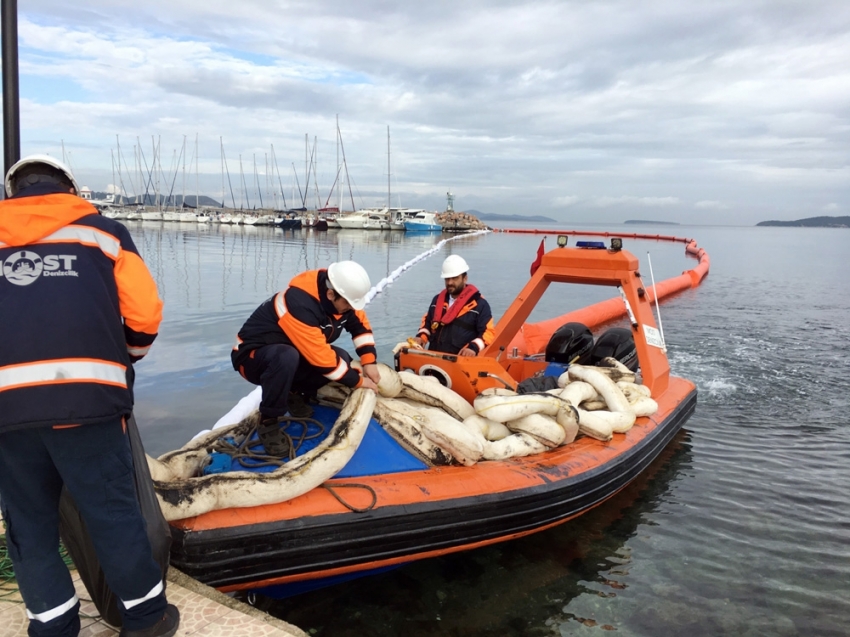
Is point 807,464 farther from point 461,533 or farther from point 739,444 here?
point 461,533

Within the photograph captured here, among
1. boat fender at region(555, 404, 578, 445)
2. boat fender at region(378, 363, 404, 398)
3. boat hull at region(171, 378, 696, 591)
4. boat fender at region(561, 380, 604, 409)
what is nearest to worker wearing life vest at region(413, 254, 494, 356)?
boat fender at region(561, 380, 604, 409)

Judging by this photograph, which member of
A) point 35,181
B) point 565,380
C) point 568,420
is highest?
point 35,181

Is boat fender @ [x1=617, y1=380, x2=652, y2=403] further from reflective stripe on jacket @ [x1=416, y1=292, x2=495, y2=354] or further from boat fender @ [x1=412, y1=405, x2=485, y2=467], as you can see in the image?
boat fender @ [x1=412, y1=405, x2=485, y2=467]

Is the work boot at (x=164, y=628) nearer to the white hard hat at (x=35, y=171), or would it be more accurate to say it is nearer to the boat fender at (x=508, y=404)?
the white hard hat at (x=35, y=171)

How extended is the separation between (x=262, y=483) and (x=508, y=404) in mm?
1547

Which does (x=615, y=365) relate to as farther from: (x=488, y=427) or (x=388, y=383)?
(x=388, y=383)

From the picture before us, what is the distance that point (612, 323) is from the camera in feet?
39.3

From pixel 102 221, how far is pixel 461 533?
227 cm

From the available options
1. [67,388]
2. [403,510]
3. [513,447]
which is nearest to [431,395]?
[513,447]

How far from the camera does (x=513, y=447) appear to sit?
12.4 ft

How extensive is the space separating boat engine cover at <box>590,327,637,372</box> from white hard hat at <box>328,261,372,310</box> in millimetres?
3626

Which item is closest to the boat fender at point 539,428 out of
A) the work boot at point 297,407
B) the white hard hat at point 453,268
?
the work boot at point 297,407

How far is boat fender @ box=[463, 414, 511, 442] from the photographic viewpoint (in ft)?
12.6

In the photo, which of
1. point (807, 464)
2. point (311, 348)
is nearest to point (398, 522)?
point (311, 348)
